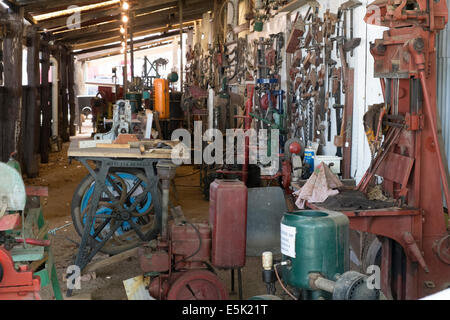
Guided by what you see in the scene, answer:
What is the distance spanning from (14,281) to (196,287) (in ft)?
3.53

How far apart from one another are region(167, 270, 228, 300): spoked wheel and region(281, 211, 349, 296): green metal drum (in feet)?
3.21

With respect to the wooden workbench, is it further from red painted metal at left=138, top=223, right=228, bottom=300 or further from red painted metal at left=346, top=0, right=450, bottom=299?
red painted metal at left=346, top=0, right=450, bottom=299

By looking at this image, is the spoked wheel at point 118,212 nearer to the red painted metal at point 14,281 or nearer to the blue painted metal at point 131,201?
the blue painted metal at point 131,201

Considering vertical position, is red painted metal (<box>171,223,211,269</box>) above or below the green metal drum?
below

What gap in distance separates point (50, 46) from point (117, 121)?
23.3ft

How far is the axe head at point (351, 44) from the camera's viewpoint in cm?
453

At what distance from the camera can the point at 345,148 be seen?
4.83 m

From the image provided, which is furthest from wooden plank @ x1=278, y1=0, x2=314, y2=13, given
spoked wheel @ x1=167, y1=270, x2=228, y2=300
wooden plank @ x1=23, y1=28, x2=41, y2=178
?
wooden plank @ x1=23, y1=28, x2=41, y2=178

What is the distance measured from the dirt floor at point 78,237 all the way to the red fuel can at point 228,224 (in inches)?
17.8

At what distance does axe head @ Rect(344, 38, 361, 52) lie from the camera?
4.53 meters

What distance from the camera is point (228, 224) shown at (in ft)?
10.3

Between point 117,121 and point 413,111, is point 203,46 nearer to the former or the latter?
point 117,121
